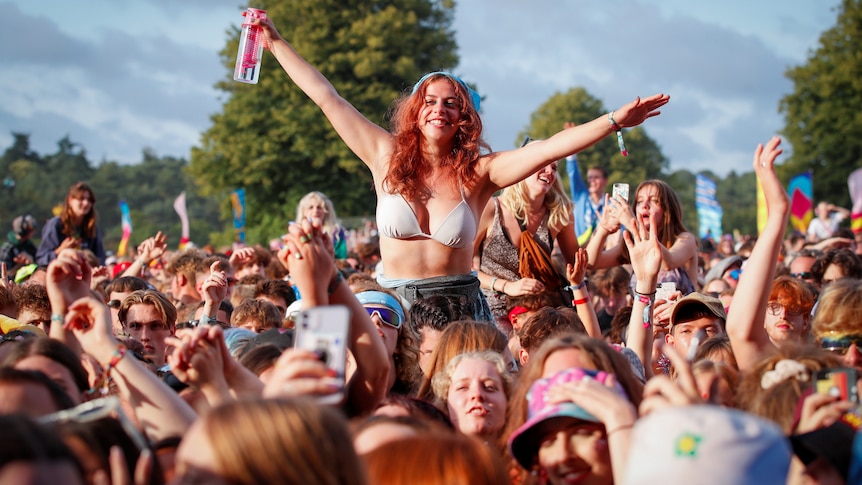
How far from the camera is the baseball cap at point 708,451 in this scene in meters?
2.10

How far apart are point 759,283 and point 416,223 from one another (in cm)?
191

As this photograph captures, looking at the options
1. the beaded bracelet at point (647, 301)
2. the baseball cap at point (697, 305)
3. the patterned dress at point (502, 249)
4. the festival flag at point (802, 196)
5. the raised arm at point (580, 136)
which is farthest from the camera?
the festival flag at point (802, 196)

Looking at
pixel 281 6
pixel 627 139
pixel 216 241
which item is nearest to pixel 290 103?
pixel 281 6

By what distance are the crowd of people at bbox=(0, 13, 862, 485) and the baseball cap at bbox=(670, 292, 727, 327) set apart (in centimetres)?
2

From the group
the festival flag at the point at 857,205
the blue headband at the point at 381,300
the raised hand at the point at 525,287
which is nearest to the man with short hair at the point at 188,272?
the raised hand at the point at 525,287

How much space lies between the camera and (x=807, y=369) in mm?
3062

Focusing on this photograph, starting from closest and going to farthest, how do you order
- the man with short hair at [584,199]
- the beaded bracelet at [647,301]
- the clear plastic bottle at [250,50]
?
→ the beaded bracelet at [647,301] < the clear plastic bottle at [250,50] < the man with short hair at [584,199]

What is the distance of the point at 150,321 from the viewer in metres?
5.78

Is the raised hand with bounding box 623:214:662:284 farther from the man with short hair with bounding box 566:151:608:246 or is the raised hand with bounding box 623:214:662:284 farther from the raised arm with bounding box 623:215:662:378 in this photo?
the man with short hair with bounding box 566:151:608:246

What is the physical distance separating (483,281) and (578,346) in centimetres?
371

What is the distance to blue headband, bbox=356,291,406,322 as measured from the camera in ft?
15.2

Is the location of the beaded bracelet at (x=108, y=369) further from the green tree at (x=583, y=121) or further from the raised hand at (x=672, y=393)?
the green tree at (x=583, y=121)

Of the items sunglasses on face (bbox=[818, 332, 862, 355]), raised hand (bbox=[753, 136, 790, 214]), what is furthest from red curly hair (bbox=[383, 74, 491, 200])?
sunglasses on face (bbox=[818, 332, 862, 355])

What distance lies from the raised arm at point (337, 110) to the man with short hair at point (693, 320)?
1.74 m
